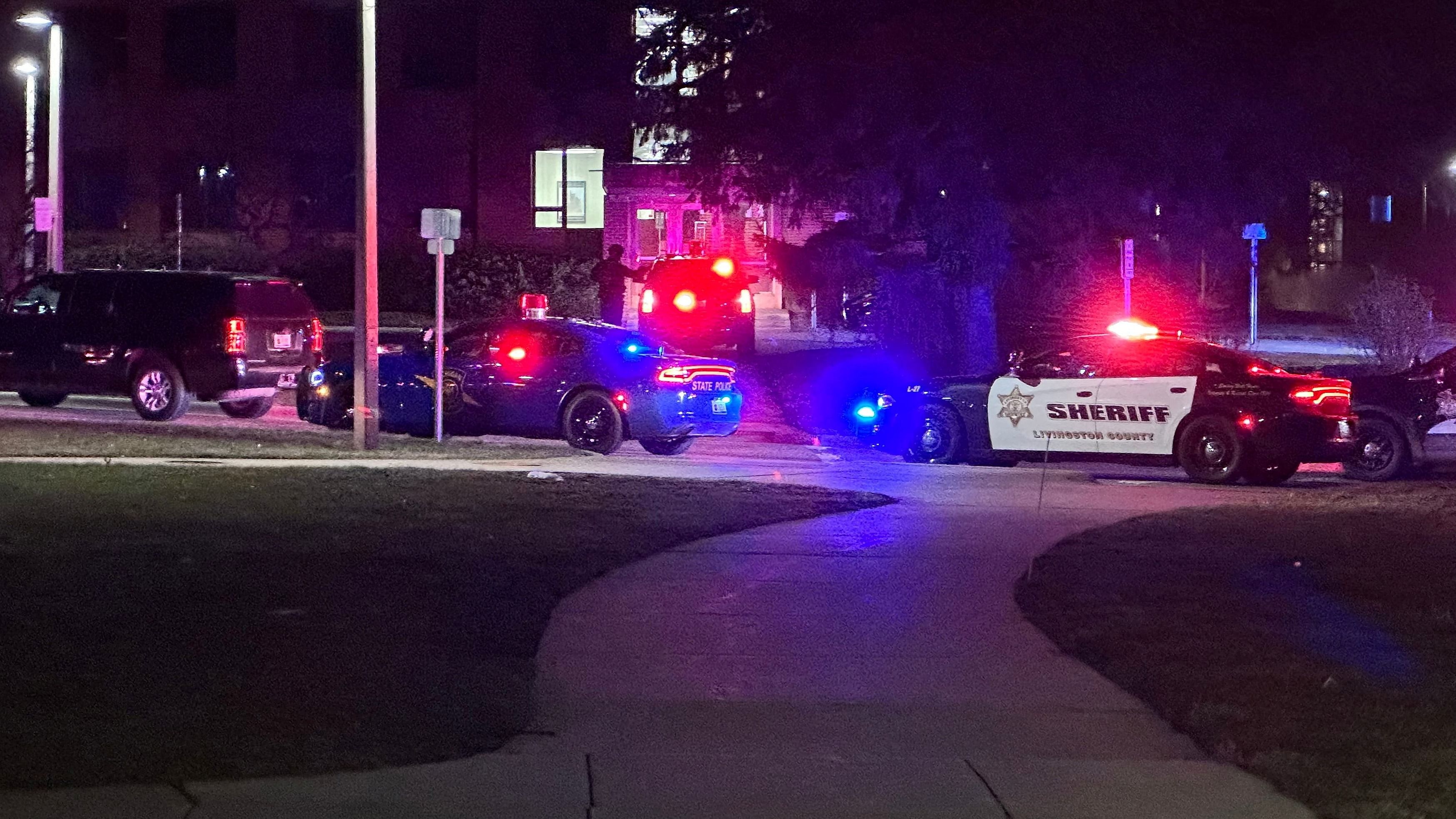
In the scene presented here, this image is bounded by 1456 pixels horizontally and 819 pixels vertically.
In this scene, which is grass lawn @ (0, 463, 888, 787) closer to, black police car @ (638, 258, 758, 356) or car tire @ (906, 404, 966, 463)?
car tire @ (906, 404, 966, 463)

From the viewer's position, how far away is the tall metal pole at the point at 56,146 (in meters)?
28.3

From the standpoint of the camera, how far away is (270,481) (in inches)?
612

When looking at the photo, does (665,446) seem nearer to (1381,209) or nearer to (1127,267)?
(1127,267)

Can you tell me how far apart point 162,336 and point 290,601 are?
39.2 feet

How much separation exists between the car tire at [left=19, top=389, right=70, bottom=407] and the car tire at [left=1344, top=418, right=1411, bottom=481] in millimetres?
14962

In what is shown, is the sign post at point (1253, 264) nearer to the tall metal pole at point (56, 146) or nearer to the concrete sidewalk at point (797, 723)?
the tall metal pole at point (56, 146)

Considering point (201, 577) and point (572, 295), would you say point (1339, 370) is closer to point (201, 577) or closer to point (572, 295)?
point (572, 295)

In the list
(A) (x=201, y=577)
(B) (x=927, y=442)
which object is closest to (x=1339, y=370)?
(B) (x=927, y=442)

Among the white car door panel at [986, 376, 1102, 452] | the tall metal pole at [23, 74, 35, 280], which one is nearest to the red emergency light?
the white car door panel at [986, 376, 1102, 452]

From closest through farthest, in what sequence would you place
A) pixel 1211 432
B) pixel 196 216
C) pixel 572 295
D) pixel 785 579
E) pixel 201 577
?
1. pixel 201 577
2. pixel 785 579
3. pixel 1211 432
4. pixel 572 295
5. pixel 196 216

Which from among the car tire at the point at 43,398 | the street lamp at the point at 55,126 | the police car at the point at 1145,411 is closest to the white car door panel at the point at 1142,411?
the police car at the point at 1145,411

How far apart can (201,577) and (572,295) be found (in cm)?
2863

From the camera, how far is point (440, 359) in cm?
1953

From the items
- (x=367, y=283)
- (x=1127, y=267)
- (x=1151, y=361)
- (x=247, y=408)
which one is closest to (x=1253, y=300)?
(x=1127, y=267)
